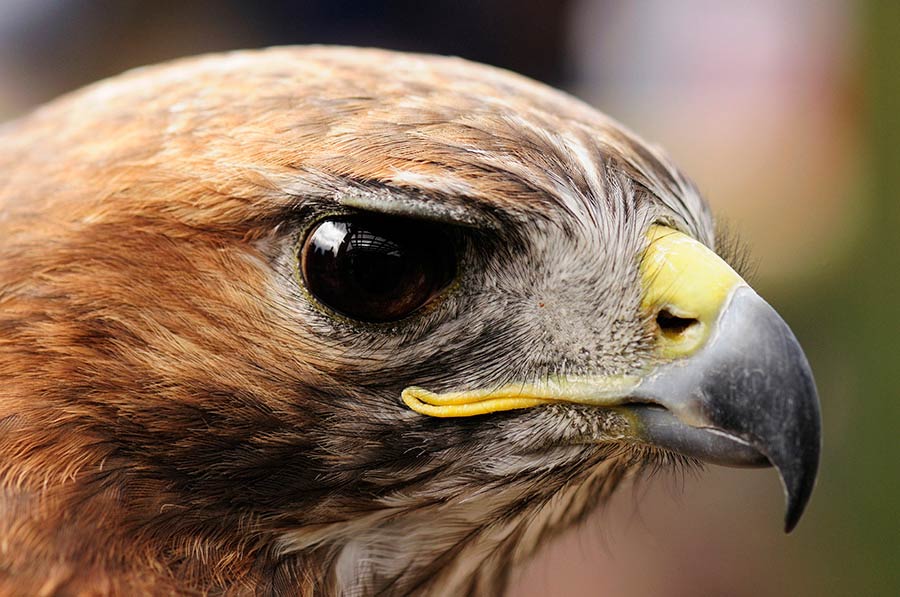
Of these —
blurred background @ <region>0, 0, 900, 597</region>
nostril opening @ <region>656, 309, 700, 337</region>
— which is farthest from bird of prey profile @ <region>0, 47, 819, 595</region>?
blurred background @ <region>0, 0, 900, 597</region>

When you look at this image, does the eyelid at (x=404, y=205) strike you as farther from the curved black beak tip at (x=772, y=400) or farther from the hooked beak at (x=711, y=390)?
the curved black beak tip at (x=772, y=400)

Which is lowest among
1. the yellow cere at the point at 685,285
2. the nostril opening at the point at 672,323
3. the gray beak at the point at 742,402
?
the gray beak at the point at 742,402

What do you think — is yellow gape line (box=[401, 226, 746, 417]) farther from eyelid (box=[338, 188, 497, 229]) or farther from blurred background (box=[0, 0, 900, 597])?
blurred background (box=[0, 0, 900, 597])

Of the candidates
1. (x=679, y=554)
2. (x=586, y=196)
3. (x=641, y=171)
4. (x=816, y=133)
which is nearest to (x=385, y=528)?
(x=586, y=196)

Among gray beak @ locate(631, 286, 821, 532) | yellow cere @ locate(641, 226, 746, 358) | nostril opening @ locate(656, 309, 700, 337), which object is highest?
yellow cere @ locate(641, 226, 746, 358)

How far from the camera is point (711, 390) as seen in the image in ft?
4.86

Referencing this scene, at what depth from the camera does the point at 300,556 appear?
1.66 metres

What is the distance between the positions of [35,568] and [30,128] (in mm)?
995

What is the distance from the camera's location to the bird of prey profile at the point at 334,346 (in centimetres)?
150

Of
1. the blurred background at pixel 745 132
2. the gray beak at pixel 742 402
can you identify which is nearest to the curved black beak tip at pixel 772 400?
the gray beak at pixel 742 402

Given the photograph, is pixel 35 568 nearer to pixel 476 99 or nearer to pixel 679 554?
pixel 476 99

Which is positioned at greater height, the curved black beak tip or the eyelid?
the eyelid

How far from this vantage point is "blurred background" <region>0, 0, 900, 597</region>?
13.4 ft

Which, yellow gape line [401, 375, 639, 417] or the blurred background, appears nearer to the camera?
yellow gape line [401, 375, 639, 417]
